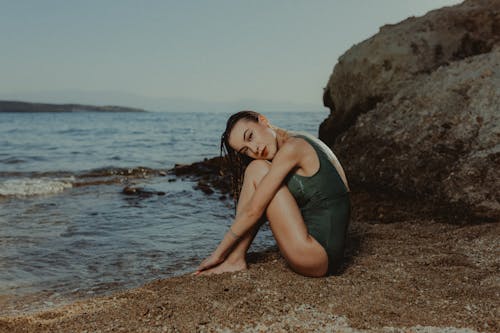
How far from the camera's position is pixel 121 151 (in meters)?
16.5

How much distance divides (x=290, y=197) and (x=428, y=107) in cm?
300

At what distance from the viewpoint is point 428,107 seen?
219 inches

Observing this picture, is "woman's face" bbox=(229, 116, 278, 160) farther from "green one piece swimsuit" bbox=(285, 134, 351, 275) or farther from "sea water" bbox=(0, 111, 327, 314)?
"sea water" bbox=(0, 111, 327, 314)

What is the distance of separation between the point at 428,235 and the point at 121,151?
1365 cm

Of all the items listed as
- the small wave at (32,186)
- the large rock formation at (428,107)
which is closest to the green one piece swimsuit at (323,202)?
the large rock formation at (428,107)

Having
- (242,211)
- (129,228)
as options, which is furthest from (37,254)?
(242,211)

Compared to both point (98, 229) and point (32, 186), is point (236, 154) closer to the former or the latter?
point (98, 229)

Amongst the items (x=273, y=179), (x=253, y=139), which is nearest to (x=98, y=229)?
(x=253, y=139)

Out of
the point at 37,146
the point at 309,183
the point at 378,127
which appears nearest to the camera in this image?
the point at 309,183

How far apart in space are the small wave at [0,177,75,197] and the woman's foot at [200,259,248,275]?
6.18 meters

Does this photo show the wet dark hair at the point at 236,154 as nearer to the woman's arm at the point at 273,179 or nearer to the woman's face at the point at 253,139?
the woman's face at the point at 253,139

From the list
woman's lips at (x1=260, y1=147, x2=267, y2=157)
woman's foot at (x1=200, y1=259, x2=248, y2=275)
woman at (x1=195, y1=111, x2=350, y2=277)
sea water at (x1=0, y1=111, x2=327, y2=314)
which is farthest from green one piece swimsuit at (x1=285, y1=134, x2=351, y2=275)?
sea water at (x1=0, y1=111, x2=327, y2=314)

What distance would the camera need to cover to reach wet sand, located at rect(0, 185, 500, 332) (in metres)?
2.68

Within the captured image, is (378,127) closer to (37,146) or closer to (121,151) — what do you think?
(121,151)
